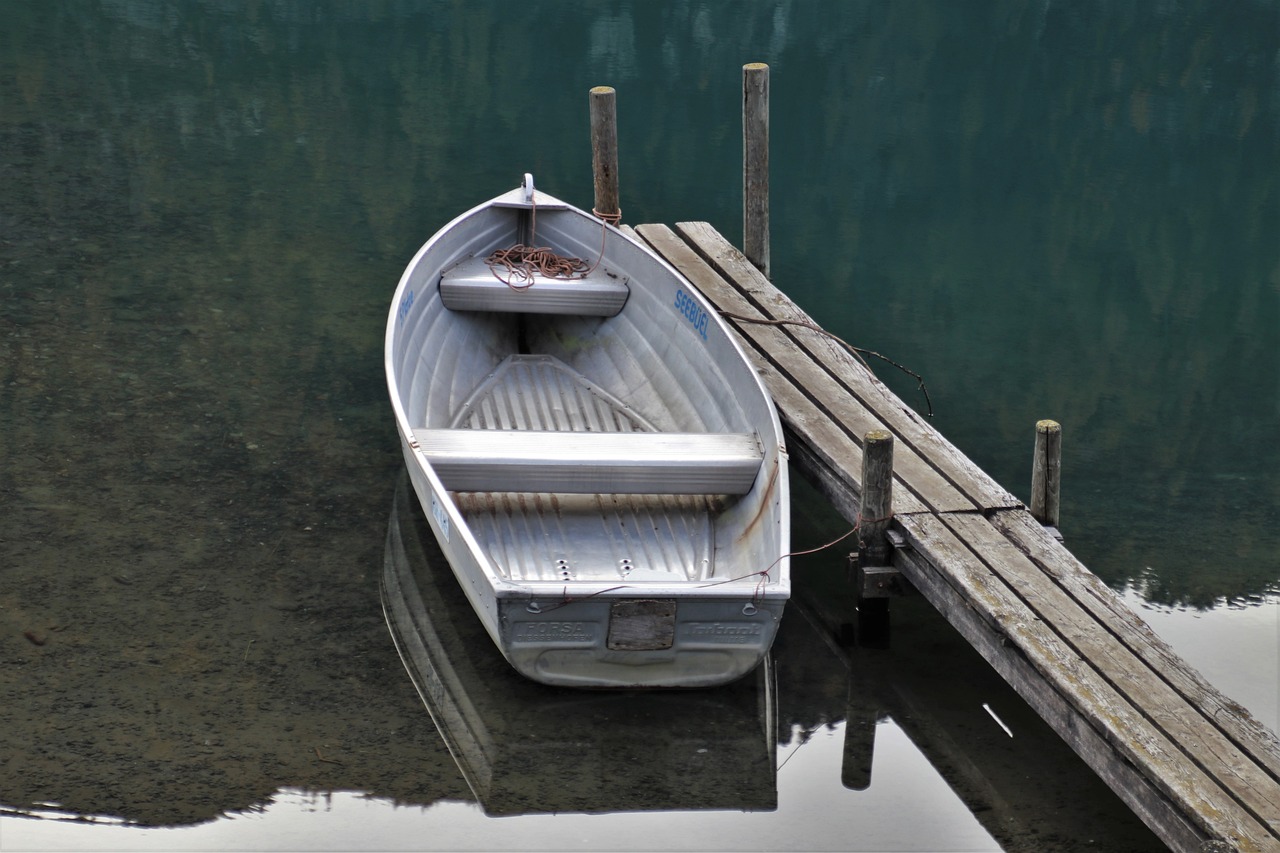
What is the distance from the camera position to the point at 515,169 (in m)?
16.3

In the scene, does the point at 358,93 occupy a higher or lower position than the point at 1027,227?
higher

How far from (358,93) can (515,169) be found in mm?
3616

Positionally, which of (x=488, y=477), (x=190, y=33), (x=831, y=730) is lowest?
(x=831, y=730)

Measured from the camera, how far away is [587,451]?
8.04 meters

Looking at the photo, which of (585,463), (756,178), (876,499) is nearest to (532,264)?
(756,178)

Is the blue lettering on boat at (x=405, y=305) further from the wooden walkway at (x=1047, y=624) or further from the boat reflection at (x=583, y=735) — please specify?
the wooden walkway at (x=1047, y=624)

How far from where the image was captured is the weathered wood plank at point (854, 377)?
794 centimetres

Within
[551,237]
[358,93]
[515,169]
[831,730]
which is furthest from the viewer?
[358,93]

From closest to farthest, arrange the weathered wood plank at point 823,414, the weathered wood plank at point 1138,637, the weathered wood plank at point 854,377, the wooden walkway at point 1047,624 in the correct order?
the wooden walkway at point 1047,624 → the weathered wood plank at point 1138,637 → the weathered wood plank at point 823,414 → the weathered wood plank at point 854,377

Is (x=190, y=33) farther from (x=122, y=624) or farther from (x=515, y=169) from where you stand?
(x=122, y=624)

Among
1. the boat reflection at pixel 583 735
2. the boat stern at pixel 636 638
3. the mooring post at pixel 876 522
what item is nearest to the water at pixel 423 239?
the boat reflection at pixel 583 735

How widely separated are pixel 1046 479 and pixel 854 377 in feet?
5.89

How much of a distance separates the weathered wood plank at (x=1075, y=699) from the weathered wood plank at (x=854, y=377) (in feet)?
1.50

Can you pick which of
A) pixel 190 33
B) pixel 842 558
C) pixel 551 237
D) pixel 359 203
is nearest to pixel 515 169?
pixel 359 203
